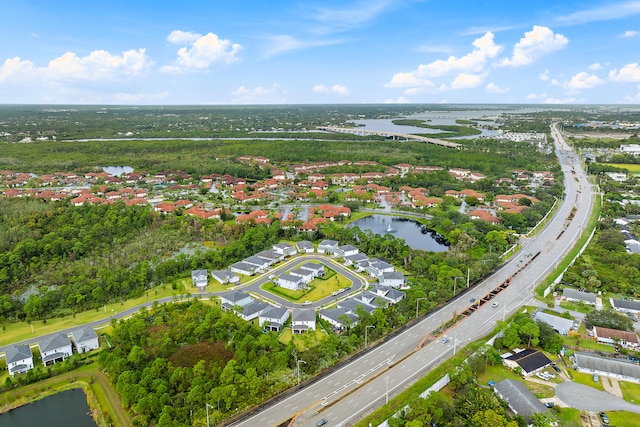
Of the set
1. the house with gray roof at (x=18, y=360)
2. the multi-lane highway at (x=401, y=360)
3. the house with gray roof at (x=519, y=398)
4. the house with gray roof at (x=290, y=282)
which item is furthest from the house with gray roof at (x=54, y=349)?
the house with gray roof at (x=519, y=398)

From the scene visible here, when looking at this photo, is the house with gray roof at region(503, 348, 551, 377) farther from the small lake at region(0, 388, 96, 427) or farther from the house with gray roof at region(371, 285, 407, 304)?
the small lake at region(0, 388, 96, 427)

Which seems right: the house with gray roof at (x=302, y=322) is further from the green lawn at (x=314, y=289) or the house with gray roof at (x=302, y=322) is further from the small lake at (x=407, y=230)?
the small lake at (x=407, y=230)

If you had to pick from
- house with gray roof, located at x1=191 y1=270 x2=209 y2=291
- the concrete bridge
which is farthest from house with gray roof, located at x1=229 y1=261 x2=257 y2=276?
the concrete bridge

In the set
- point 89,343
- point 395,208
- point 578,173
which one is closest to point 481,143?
point 578,173

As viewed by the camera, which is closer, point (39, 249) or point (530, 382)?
point (530, 382)

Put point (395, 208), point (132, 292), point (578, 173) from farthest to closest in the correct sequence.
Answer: point (578, 173), point (395, 208), point (132, 292)

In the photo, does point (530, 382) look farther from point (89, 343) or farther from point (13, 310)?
point (13, 310)
